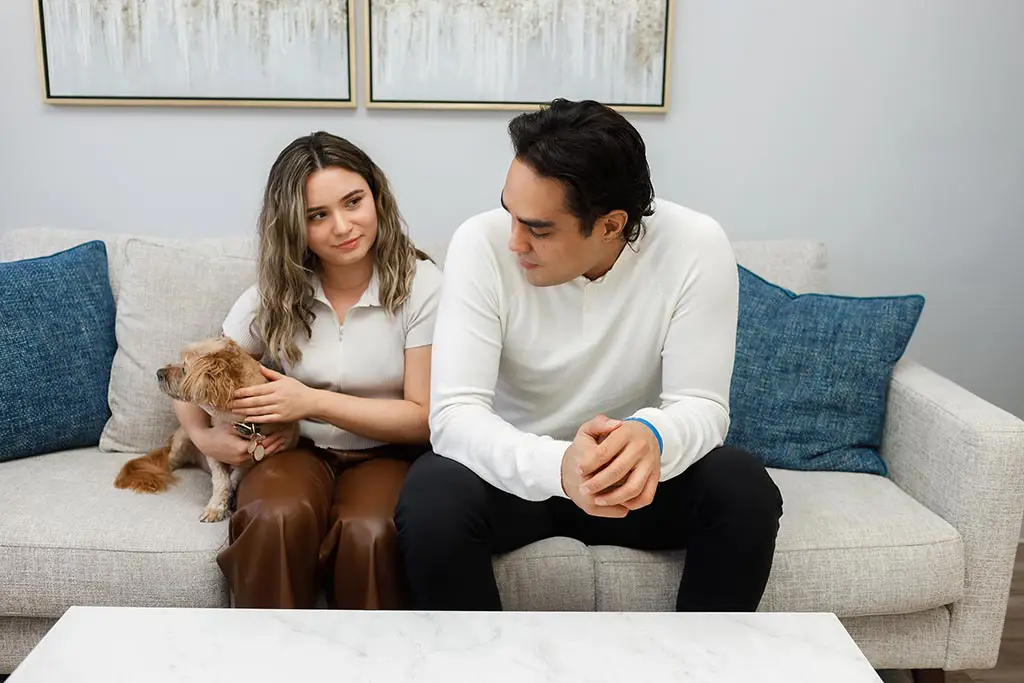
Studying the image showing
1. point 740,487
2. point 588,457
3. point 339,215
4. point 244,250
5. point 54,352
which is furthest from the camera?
point 244,250

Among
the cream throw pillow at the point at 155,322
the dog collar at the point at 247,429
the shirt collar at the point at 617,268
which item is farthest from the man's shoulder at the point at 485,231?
the cream throw pillow at the point at 155,322

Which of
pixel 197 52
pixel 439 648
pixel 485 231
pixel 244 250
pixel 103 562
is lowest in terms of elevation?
pixel 103 562

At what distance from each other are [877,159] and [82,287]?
202cm

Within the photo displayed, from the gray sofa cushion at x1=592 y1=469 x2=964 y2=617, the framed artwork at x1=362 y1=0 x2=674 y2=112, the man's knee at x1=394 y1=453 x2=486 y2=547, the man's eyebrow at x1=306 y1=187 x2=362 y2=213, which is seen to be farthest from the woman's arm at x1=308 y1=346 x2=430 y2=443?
the framed artwork at x1=362 y1=0 x2=674 y2=112

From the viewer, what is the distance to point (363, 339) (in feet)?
6.16

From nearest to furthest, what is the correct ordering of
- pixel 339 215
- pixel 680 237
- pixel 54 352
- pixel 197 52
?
1. pixel 680 237
2. pixel 339 215
3. pixel 54 352
4. pixel 197 52

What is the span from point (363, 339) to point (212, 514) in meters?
0.43

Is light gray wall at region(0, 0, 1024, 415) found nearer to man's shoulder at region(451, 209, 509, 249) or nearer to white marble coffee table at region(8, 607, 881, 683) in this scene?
man's shoulder at region(451, 209, 509, 249)

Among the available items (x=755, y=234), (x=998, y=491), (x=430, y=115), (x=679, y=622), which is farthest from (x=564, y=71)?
(x=679, y=622)

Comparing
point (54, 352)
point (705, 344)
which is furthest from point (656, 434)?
point (54, 352)

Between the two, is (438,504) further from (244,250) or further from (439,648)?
(244,250)

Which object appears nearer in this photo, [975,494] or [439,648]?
[439,648]

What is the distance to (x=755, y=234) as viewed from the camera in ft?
8.48

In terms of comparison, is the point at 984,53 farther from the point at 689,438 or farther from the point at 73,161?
the point at 73,161
